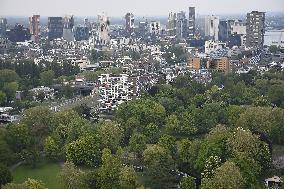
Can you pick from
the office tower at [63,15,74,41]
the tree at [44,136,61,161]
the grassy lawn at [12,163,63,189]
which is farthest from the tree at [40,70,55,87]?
the office tower at [63,15,74,41]

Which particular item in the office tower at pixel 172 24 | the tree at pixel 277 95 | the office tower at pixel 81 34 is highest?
the office tower at pixel 172 24

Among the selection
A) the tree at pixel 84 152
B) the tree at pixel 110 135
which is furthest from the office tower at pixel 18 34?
the tree at pixel 84 152

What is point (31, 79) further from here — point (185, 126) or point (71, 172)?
point (71, 172)

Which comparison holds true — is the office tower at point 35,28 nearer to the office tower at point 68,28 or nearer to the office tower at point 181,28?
the office tower at point 68,28

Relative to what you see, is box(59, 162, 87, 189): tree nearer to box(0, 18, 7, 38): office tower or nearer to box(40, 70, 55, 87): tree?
box(40, 70, 55, 87): tree

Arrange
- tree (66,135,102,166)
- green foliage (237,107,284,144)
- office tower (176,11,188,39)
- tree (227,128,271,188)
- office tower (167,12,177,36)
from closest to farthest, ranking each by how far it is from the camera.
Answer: tree (227,128,271,188) → tree (66,135,102,166) → green foliage (237,107,284,144) → office tower (167,12,177,36) → office tower (176,11,188,39)

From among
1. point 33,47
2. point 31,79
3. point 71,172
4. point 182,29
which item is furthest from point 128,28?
point 71,172
